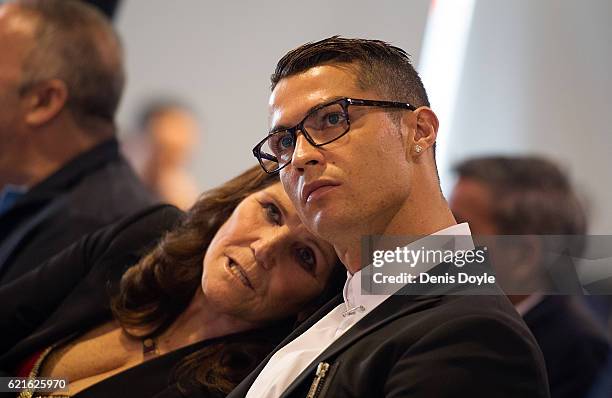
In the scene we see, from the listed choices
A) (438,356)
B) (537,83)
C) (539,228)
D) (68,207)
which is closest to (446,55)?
(537,83)

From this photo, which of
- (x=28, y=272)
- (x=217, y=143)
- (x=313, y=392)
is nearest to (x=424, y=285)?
(x=313, y=392)

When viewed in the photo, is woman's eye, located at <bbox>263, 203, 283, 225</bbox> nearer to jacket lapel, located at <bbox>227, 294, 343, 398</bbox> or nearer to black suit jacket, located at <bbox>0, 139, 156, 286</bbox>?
jacket lapel, located at <bbox>227, 294, 343, 398</bbox>

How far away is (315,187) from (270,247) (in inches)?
11.5

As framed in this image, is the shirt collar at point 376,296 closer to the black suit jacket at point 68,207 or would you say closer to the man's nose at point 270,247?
the man's nose at point 270,247

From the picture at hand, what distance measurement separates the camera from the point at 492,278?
1.14m

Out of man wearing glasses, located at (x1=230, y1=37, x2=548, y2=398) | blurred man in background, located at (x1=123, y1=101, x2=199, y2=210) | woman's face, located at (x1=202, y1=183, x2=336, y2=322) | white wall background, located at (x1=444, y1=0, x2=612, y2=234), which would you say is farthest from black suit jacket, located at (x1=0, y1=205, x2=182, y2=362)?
blurred man in background, located at (x1=123, y1=101, x2=199, y2=210)

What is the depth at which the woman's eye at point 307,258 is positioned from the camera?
1445mm

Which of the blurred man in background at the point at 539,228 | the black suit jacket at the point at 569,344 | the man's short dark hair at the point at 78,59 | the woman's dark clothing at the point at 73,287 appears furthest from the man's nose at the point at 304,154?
the man's short dark hair at the point at 78,59

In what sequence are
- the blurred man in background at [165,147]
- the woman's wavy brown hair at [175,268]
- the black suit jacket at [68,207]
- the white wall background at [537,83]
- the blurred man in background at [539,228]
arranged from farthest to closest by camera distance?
the blurred man in background at [165,147] < the white wall background at [537,83] < the black suit jacket at [68,207] < the blurred man in background at [539,228] < the woman's wavy brown hair at [175,268]

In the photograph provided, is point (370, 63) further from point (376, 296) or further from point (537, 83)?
point (537, 83)

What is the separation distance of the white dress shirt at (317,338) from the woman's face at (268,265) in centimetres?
16

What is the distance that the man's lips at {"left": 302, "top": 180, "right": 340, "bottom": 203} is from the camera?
Answer: 3.83ft

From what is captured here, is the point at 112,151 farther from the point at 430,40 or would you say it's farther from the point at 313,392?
the point at 313,392

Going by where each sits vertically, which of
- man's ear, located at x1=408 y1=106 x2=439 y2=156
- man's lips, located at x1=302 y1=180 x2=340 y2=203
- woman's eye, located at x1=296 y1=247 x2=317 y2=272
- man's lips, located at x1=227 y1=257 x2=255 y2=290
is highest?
man's ear, located at x1=408 y1=106 x2=439 y2=156
